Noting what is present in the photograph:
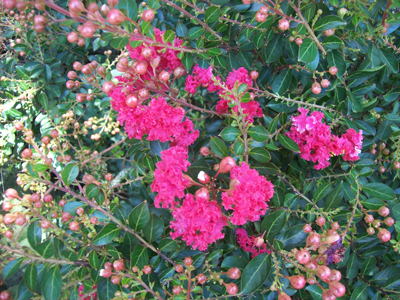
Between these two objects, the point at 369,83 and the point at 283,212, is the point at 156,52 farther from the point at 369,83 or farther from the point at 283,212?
the point at 369,83

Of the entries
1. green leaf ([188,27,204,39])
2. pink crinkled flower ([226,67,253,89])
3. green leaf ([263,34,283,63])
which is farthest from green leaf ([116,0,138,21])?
green leaf ([263,34,283,63])

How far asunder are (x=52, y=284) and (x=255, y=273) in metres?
0.82

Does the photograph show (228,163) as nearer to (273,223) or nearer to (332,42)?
(273,223)

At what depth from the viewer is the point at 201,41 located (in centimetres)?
131

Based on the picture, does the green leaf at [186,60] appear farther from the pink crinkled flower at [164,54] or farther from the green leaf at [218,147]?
the green leaf at [218,147]

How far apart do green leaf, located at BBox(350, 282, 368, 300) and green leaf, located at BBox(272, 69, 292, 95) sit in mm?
984

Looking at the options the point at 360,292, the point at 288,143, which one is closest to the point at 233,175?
the point at 288,143

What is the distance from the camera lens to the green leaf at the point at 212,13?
3.96 ft

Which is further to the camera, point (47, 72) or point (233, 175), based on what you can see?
point (47, 72)

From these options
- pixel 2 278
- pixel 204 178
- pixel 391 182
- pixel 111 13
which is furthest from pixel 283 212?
pixel 2 278

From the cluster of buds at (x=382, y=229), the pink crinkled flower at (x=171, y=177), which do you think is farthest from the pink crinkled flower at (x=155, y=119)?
the cluster of buds at (x=382, y=229)

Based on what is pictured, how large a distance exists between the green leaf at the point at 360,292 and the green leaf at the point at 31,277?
1371mm

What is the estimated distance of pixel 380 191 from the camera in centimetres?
125

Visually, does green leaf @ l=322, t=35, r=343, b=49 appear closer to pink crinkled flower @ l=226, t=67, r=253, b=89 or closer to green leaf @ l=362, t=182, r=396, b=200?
pink crinkled flower @ l=226, t=67, r=253, b=89
